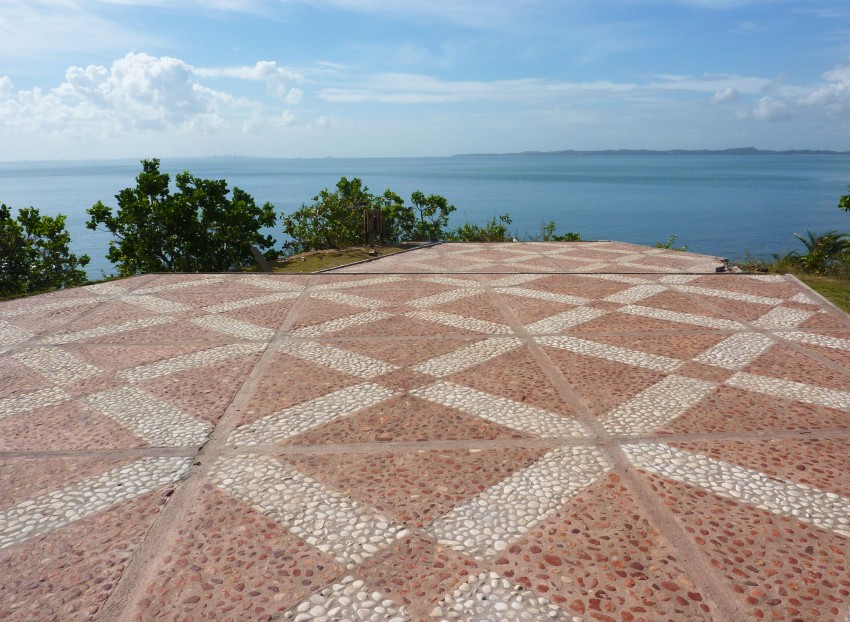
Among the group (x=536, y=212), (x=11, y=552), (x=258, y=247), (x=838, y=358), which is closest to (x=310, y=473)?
(x=11, y=552)

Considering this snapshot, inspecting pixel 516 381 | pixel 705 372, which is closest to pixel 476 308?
pixel 516 381

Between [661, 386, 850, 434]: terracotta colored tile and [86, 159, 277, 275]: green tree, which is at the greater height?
[86, 159, 277, 275]: green tree

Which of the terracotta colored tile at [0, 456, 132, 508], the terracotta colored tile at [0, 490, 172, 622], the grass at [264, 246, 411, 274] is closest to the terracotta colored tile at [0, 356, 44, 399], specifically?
the terracotta colored tile at [0, 456, 132, 508]

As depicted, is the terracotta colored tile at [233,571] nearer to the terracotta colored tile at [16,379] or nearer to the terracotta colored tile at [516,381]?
the terracotta colored tile at [516,381]

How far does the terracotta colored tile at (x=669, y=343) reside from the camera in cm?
441

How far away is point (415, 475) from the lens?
8.59 feet

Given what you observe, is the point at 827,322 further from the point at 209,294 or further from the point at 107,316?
the point at 107,316

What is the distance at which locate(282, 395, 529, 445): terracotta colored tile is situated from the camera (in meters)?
2.97

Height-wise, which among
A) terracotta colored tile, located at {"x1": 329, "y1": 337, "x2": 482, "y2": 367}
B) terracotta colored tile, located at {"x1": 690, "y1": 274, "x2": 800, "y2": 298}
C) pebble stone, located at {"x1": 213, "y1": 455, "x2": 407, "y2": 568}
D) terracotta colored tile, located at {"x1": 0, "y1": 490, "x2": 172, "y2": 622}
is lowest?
terracotta colored tile, located at {"x1": 0, "y1": 490, "x2": 172, "y2": 622}

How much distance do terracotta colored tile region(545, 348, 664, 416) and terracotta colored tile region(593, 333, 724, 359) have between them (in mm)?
517

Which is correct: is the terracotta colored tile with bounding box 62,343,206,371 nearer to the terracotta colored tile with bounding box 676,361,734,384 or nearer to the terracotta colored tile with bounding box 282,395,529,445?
the terracotta colored tile with bounding box 282,395,529,445

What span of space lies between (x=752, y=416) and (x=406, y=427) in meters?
2.05

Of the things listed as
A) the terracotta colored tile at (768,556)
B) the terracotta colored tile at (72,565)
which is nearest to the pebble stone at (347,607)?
the terracotta colored tile at (72,565)

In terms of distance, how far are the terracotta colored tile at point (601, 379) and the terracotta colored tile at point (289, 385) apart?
1.55 m
